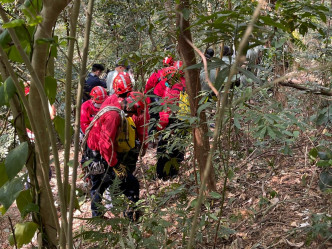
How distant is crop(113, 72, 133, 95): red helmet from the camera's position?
4242mm

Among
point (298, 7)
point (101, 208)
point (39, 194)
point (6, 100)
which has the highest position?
point (298, 7)

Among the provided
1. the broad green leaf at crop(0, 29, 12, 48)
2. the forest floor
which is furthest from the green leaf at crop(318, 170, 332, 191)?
the broad green leaf at crop(0, 29, 12, 48)

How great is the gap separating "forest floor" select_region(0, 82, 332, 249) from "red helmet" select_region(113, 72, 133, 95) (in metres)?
1.01

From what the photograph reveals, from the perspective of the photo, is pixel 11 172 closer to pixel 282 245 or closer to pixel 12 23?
pixel 12 23

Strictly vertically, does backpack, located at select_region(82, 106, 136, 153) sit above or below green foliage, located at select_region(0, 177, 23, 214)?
below

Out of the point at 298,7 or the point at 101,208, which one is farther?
the point at 298,7

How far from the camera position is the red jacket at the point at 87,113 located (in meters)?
4.69

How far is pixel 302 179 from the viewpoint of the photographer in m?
3.51

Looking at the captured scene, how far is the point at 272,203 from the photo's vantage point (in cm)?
332

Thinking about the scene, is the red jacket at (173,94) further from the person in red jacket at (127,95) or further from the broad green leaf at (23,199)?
the broad green leaf at (23,199)

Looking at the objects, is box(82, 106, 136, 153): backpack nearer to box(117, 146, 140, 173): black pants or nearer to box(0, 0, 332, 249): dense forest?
box(117, 146, 140, 173): black pants

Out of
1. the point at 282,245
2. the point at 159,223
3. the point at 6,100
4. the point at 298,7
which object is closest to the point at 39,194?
the point at 6,100

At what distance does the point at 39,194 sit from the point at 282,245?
79.3 inches

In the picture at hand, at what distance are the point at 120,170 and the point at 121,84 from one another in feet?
3.40
